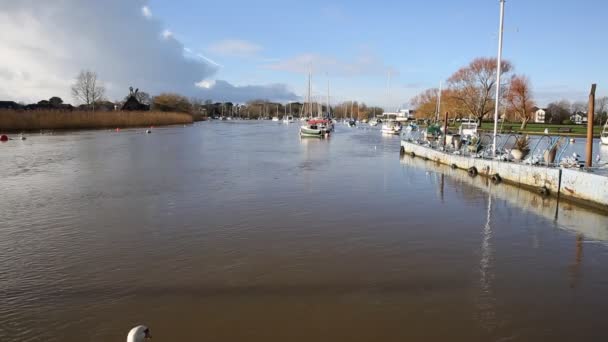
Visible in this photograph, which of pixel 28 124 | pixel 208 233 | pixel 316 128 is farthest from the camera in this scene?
pixel 316 128

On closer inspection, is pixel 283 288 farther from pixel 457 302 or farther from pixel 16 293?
pixel 16 293

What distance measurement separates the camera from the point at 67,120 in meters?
63.3

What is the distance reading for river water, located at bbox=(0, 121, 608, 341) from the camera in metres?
6.32

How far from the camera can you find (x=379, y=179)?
69.0 ft

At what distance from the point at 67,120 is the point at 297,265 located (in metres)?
64.9

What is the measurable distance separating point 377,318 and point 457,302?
149 centimetres

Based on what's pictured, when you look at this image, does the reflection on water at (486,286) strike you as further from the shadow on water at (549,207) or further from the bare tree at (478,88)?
the bare tree at (478,88)

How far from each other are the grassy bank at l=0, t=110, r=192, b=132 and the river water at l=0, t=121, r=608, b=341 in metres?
45.0

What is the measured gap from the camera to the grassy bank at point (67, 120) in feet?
177

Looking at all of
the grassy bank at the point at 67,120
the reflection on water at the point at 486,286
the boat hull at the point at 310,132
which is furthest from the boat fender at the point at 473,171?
the grassy bank at the point at 67,120

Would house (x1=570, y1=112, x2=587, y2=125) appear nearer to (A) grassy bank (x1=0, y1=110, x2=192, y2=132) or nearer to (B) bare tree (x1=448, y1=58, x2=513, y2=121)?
(B) bare tree (x1=448, y1=58, x2=513, y2=121)

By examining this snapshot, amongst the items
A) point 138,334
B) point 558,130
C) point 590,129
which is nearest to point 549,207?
point 590,129

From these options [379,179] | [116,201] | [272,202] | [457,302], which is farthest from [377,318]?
[379,179]

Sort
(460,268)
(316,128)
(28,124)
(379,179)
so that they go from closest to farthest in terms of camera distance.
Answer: (460,268), (379,179), (28,124), (316,128)
